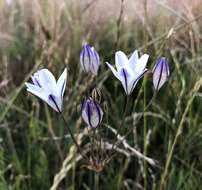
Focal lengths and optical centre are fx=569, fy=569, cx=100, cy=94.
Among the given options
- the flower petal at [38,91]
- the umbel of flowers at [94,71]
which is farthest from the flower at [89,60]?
the flower petal at [38,91]

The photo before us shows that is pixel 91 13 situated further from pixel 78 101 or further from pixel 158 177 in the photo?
pixel 158 177

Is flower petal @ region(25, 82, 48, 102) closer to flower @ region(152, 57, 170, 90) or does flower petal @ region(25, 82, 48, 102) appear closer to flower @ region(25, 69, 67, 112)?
flower @ region(25, 69, 67, 112)

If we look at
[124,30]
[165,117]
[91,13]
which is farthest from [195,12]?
[165,117]

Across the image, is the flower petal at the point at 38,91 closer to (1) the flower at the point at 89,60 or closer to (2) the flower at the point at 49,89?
(2) the flower at the point at 49,89

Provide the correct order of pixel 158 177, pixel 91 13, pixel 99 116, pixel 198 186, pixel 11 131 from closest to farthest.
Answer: pixel 99 116 < pixel 198 186 < pixel 158 177 < pixel 11 131 < pixel 91 13

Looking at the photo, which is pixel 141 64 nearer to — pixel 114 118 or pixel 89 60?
pixel 89 60

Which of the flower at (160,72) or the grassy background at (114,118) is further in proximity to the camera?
the grassy background at (114,118)
